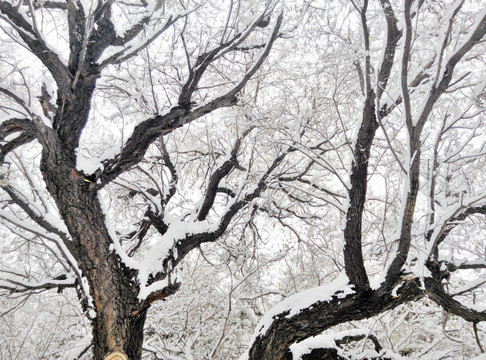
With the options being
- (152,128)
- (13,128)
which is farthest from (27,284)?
(152,128)

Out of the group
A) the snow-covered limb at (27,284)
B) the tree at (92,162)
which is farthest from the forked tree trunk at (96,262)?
the snow-covered limb at (27,284)

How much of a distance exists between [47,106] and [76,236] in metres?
1.29

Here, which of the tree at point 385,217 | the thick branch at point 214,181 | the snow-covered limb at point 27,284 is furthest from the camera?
the thick branch at point 214,181

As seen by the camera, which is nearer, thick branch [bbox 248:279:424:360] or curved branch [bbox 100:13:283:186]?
thick branch [bbox 248:279:424:360]

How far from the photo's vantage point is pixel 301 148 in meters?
3.12

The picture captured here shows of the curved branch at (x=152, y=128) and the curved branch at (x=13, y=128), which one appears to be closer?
the curved branch at (x=13, y=128)

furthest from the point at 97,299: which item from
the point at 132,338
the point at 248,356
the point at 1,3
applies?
the point at 1,3

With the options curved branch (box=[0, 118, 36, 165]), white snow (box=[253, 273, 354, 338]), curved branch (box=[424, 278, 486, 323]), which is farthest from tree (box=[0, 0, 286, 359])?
curved branch (box=[424, 278, 486, 323])

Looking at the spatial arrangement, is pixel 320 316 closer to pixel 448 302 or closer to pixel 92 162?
pixel 448 302

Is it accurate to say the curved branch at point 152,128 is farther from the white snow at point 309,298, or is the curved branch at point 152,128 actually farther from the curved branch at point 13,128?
the white snow at point 309,298

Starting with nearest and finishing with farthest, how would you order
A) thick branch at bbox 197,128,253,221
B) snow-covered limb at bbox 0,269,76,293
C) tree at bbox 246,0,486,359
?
tree at bbox 246,0,486,359, snow-covered limb at bbox 0,269,76,293, thick branch at bbox 197,128,253,221

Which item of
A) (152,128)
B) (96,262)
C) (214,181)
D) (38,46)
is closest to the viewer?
(96,262)

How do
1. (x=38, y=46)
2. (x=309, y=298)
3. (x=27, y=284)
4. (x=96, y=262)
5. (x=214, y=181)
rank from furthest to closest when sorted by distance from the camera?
1. (x=214, y=181)
2. (x=27, y=284)
3. (x=309, y=298)
4. (x=38, y=46)
5. (x=96, y=262)

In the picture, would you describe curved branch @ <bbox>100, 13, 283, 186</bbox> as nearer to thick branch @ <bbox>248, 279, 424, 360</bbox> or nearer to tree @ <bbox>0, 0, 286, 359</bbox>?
tree @ <bbox>0, 0, 286, 359</bbox>
